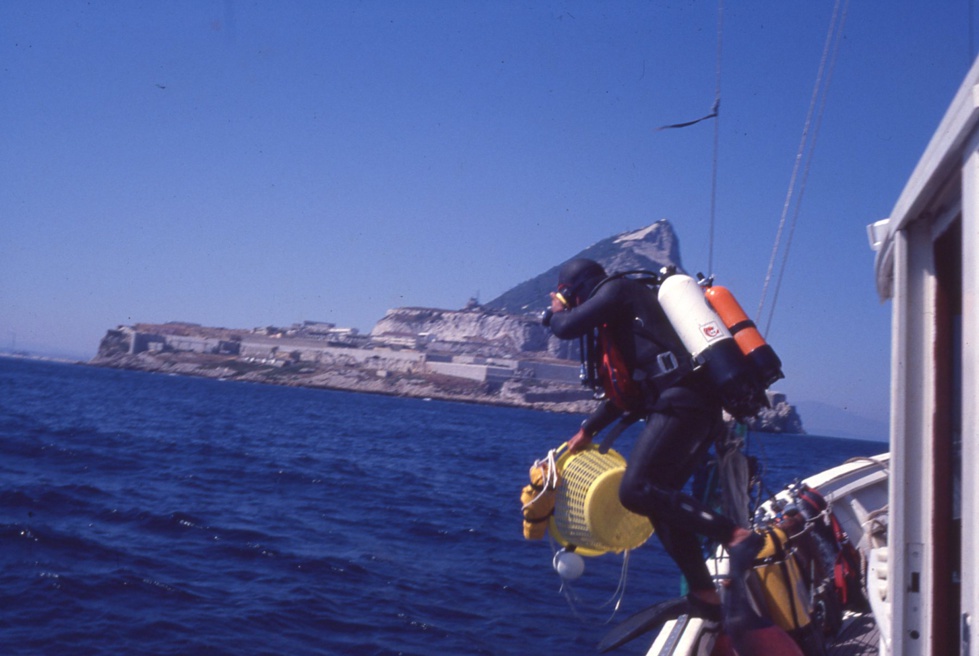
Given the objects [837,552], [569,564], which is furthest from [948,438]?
[837,552]

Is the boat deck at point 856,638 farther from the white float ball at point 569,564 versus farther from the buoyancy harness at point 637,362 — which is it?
the buoyancy harness at point 637,362

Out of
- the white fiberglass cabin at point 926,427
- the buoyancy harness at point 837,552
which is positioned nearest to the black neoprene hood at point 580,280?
the white fiberglass cabin at point 926,427

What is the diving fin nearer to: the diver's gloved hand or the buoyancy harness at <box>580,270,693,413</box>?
the diver's gloved hand

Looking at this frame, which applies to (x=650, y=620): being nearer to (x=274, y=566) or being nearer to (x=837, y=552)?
(x=837, y=552)

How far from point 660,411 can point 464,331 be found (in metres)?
163

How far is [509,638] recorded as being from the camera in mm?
6484

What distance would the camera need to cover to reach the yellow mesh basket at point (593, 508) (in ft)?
11.0

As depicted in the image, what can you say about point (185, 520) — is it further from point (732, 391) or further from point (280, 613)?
point (732, 391)

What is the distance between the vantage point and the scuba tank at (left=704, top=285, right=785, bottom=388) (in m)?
2.92

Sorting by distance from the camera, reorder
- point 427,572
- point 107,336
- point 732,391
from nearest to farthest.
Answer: point 732,391 → point 427,572 → point 107,336

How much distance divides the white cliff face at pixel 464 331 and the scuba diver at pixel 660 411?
411 feet

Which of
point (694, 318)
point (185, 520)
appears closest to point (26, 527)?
point (185, 520)

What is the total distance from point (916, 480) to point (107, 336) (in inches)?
5908

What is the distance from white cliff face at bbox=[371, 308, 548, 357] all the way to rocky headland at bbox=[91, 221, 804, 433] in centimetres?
42
